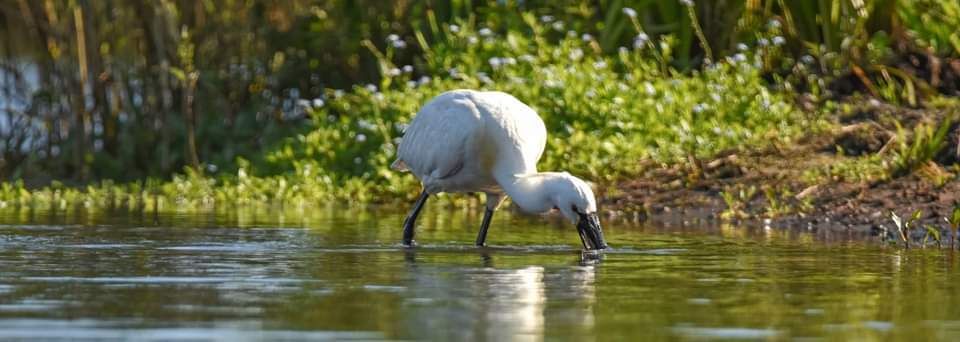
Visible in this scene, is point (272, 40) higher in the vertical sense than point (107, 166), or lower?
higher

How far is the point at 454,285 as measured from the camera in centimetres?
859

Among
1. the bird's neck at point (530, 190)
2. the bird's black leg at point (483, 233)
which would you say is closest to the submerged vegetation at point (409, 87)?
the bird's black leg at point (483, 233)

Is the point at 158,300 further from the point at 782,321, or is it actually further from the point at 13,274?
the point at 782,321

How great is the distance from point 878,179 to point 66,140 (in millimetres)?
7739

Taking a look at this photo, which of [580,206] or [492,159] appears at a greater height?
[492,159]

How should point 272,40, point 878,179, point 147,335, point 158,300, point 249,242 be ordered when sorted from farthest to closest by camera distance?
point 272,40 → point 878,179 → point 249,242 → point 158,300 → point 147,335

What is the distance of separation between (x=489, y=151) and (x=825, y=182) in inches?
152

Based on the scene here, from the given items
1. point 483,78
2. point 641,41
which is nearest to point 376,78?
point 483,78

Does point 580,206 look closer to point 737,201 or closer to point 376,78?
point 737,201

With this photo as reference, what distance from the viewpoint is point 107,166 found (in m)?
17.8

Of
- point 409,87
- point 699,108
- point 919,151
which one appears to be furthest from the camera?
point 409,87

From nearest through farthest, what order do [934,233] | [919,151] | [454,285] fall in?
[454,285] < [934,233] < [919,151]

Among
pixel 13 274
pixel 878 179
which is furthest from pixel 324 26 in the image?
pixel 13 274

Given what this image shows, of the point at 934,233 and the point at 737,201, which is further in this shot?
the point at 737,201
